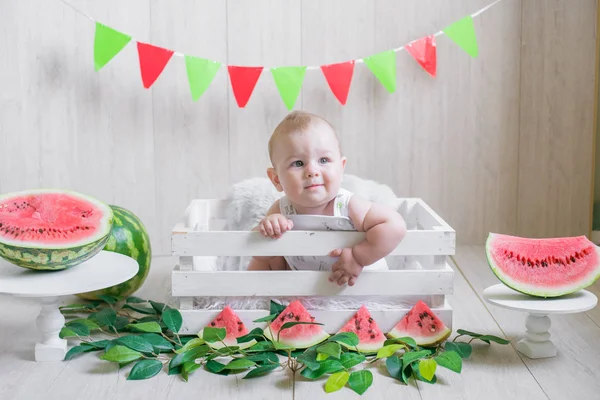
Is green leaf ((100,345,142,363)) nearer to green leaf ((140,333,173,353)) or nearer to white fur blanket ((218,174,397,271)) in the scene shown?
green leaf ((140,333,173,353))

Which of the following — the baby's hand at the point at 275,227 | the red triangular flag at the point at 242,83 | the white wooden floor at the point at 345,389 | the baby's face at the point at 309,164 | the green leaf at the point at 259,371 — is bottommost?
the white wooden floor at the point at 345,389

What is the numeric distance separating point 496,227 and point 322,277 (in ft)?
4.08

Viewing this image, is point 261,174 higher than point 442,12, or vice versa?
point 442,12

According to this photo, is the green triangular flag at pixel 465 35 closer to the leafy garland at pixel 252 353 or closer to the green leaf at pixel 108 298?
the leafy garland at pixel 252 353

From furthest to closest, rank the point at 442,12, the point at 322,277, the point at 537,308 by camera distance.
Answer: the point at 442,12 → the point at 322,277 → the point at 537,308

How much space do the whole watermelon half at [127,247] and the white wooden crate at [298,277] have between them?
0.34 meters

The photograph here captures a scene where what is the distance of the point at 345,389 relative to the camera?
1.56m

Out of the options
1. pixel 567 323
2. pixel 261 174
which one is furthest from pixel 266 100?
pixel 567 323

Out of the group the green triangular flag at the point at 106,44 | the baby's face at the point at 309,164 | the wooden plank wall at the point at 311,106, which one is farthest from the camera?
the wooden plank wall at the point at 311,106

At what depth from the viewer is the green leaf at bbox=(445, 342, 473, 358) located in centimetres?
171

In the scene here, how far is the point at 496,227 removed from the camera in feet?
9.34

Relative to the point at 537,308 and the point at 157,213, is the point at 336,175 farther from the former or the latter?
the point at 157,213

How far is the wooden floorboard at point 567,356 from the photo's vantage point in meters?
1.57

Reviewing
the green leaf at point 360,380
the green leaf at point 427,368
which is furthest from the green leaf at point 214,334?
the green leaf at point 427,368
